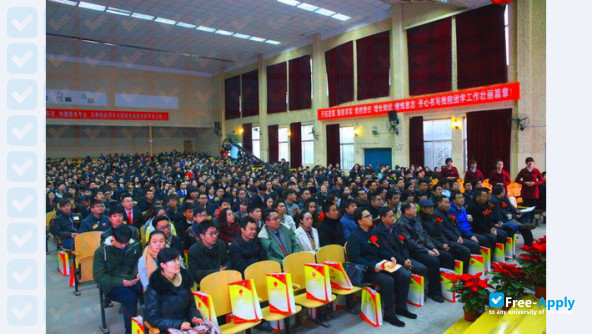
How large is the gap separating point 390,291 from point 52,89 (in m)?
19.4

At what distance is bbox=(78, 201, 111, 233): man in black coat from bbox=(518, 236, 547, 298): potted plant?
448 cm

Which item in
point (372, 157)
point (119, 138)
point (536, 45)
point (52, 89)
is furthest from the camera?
point (119, 138)

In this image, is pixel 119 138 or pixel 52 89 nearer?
pixel 52 89

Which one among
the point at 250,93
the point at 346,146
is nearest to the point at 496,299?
the point at 346,146

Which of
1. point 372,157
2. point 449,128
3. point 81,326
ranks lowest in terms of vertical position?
point 81,326

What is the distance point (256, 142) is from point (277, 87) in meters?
3.33

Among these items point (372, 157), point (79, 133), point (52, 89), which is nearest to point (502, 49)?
point (372, 157)

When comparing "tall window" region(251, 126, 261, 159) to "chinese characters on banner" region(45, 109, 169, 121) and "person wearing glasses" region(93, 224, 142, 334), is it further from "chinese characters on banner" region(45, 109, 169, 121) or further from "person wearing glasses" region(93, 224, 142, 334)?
"person wearing glasses" region(93, 224, 142, 334)

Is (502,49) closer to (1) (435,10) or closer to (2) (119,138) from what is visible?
(1) (435,10)

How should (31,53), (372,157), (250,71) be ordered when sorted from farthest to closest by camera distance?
(250,71), (372,157), (31,53)

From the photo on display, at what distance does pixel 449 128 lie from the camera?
37.6 feet

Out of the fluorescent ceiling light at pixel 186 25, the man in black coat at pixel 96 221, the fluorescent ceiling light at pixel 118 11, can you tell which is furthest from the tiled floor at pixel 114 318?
the fluorescent ceiling light at pixel 186 25

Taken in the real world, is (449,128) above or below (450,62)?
below

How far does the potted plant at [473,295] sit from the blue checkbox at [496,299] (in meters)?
0.05
